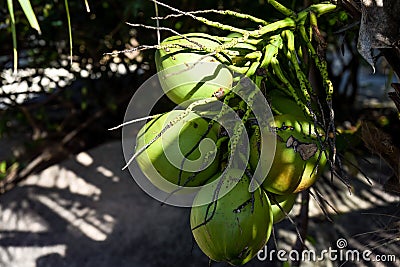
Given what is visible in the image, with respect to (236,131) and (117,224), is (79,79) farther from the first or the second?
(236,131)

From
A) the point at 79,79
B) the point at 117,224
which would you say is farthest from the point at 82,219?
the point at 79,79

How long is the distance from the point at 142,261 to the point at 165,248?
7 centimetres

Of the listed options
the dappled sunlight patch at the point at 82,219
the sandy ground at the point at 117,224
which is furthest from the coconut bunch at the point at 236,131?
the dappled sunlight patch at the point at 82,219

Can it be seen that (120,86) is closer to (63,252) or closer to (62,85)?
(62,85)

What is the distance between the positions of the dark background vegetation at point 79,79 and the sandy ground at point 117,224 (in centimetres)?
Result: 24

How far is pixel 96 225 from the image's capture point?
4.91ft

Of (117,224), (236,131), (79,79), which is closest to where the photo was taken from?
(236,131)

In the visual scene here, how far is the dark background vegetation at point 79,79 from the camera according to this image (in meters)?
1.68

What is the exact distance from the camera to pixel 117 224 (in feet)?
4.88

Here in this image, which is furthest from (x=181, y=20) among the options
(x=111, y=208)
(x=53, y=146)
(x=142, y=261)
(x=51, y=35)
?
(x=53, y=146)

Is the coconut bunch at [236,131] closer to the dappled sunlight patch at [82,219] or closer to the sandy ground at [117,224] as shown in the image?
the sandy ground at [117,224]

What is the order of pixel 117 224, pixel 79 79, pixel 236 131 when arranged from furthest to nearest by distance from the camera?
pixel 79 79, pixel 117 224, pixel 236 131

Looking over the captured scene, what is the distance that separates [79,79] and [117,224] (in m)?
0.68

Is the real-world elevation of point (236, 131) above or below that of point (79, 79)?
above
